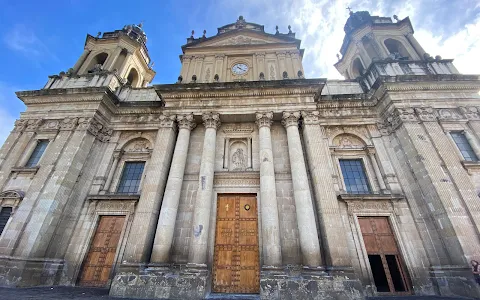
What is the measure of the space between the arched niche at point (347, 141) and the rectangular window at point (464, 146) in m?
4.34

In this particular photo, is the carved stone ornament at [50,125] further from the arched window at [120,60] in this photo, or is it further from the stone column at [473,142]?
the stone column at [473,142]

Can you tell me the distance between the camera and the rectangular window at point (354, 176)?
451 inches

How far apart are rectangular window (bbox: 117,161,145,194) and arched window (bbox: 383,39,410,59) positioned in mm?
19760

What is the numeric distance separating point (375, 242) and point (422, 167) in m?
4.21

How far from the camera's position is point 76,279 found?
9.77 meters

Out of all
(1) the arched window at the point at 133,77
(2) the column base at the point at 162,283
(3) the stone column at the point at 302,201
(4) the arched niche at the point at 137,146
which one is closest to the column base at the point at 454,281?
(3) the stone column at the point at 302,201

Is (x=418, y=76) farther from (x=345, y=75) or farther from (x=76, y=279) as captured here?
(x=76, y=279)

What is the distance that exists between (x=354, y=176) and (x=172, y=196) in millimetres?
9794

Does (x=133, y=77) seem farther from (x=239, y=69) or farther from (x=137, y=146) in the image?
(x=239, y=69)

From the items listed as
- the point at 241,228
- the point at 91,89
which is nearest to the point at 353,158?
the point at 241,228

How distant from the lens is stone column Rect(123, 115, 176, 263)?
904 centimetres

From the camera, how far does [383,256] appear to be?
9.60 m

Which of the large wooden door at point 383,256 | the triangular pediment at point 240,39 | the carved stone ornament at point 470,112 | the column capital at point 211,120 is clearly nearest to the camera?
the large wooden door at point 383,256

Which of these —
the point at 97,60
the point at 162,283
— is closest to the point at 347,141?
the point at 162,283
